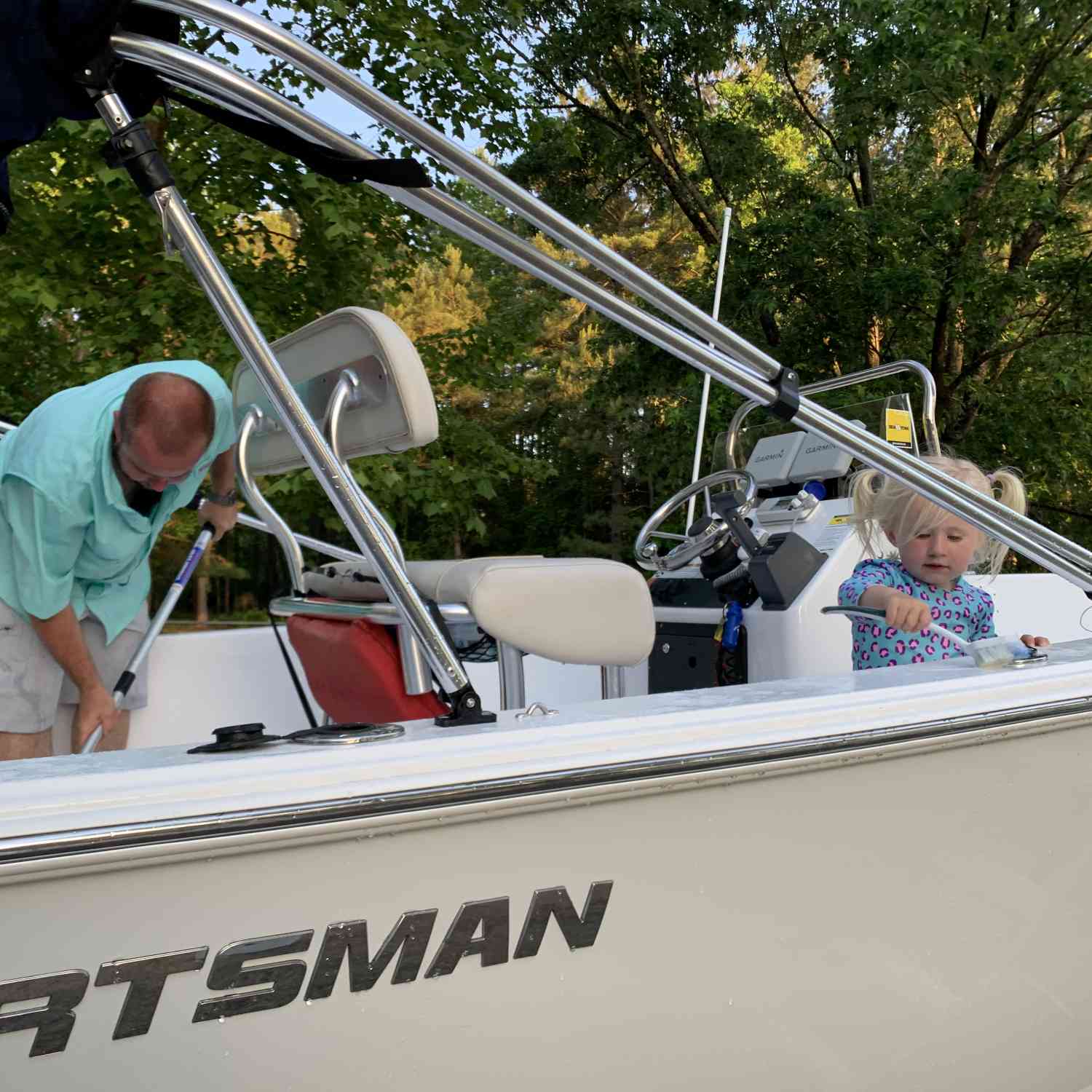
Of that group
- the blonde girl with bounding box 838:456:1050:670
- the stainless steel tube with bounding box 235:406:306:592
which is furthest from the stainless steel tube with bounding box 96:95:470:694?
the blonde girl with bounding box 838:456:1050:670

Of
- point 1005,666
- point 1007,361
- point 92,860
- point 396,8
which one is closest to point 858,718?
point 1005,666

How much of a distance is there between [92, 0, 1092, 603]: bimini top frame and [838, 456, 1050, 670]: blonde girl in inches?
18.4

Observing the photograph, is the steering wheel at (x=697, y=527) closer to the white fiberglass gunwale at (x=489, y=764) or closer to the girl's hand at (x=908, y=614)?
the girl's hand at (x=908, y=614)

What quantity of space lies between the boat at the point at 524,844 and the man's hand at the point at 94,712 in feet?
1.50

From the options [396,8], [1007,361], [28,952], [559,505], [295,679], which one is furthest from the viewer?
[559,505]

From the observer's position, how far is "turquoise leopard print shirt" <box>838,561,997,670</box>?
2.34 m

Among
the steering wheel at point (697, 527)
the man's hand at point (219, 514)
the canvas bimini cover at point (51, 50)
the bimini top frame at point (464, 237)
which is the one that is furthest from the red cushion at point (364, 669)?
the steering wheel at point (697, 527)

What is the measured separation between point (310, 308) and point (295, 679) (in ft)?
16.3

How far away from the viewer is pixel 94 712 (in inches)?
85.0

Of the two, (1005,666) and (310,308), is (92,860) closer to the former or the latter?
(1005,666)

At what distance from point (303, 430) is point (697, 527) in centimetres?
179

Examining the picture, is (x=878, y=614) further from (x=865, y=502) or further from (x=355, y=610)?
(x=355, y=610)

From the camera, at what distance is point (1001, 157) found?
9.87 m

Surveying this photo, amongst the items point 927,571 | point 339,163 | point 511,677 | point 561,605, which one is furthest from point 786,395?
point 927,571
